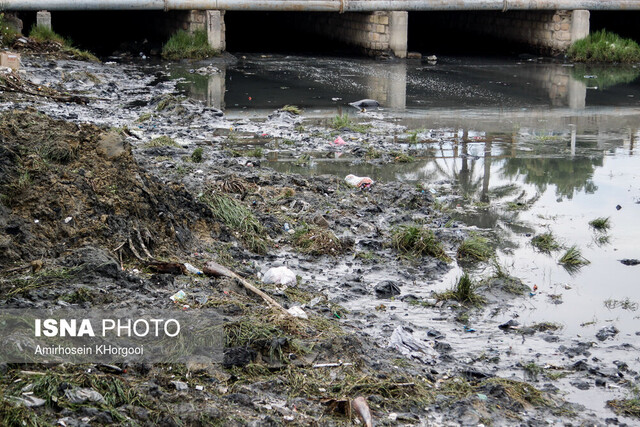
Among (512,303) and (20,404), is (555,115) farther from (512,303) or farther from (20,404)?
(20,404)

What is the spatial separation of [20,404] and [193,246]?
2735 millimetres

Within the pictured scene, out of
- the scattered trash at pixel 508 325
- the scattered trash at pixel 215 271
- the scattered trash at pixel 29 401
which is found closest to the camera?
the scattered trash at pixel 29 401

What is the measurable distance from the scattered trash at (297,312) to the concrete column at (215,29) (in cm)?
1328

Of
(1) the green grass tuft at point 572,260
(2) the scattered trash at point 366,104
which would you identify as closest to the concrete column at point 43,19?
(2) the scattered trash at point 366,104

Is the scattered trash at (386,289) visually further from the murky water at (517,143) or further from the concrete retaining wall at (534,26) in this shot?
the concrete retaining wall at (534,26)

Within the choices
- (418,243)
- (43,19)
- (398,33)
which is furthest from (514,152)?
(43,19)

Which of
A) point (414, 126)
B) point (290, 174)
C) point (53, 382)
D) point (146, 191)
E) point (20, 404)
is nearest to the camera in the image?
point (20, 404)

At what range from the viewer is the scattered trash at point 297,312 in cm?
501

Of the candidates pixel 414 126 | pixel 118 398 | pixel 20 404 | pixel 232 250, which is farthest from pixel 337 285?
pixel 414 126

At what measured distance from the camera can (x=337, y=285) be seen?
589 centimetres

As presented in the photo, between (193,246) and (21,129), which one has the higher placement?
(21,129)

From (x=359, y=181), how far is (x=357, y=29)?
11.8m

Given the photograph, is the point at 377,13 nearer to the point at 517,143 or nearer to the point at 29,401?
the point at 517,143

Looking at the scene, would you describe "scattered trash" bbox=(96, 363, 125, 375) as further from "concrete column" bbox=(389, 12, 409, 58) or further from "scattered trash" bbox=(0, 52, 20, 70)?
"concrete column" bbox=(389, 12, 409, 58)
